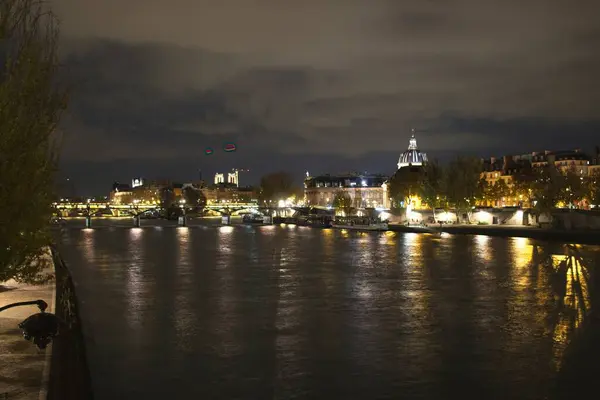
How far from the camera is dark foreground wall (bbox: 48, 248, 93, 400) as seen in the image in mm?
12570

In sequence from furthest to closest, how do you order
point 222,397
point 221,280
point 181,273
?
point 181,273
point 221,280
point 222,397

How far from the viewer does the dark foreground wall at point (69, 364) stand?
12570mm

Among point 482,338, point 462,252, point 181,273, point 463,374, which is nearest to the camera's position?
point 463,374

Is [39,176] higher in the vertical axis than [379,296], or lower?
higher

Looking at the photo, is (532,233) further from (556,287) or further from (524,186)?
(524,186)

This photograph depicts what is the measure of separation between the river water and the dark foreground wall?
251 mm

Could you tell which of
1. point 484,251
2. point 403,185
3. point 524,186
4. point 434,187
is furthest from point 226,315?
point 403,185

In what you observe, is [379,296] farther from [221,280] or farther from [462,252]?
[462,252]

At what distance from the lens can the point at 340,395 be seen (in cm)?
1254

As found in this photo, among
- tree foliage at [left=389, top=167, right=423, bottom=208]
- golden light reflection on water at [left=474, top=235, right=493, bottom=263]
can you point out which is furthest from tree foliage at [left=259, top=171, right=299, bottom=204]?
golden light reflection on water at [left=474, top=235, right=493, bottom=263]

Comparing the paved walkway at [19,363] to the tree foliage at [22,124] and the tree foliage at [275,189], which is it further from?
the tree foliage at [275,189]

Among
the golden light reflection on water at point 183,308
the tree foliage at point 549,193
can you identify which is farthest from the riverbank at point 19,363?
the tree foliage at point 549,193

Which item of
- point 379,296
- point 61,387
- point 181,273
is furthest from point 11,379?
point 181,273

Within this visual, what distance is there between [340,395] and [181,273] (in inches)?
847
